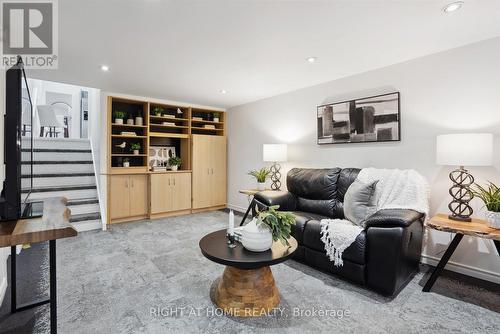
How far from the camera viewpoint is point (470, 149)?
2084 mm

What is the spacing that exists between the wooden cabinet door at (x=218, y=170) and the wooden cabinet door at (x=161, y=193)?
3.04 feet

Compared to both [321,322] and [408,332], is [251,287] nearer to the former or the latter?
[321,322]

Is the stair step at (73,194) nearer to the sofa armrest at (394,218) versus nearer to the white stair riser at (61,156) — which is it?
the white stair riser at (61,156)

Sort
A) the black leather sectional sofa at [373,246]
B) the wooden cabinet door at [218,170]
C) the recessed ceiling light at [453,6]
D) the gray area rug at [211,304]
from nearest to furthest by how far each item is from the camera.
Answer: the gray area rug at [211,304] < the recessed ceiling light at [453,6] < the black leather sectional sofa at [373,246] < the wooden cabinet door at [218,170]

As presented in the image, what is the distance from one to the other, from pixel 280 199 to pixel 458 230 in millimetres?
1792

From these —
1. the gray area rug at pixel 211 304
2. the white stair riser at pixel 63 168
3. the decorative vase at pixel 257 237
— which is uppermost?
the white stair riser at pixel 63 168

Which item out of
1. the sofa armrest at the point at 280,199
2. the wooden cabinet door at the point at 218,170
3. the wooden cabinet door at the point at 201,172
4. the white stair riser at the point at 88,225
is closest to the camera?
the sofa armrest at the point at 280,199

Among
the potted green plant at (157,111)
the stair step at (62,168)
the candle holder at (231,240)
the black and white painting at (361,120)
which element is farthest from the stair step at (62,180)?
the black and white painting at (361,120)

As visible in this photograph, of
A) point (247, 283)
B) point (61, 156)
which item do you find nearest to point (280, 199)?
point (247, 283)

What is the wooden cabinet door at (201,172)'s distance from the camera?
5.00 m

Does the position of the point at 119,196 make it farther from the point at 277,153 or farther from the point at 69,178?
the point at 277,153

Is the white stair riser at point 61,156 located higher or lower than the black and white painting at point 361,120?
lower

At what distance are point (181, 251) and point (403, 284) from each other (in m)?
2.35

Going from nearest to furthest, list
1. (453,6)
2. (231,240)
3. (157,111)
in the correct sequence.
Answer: (453,6) → (231,240) → (157,111)
